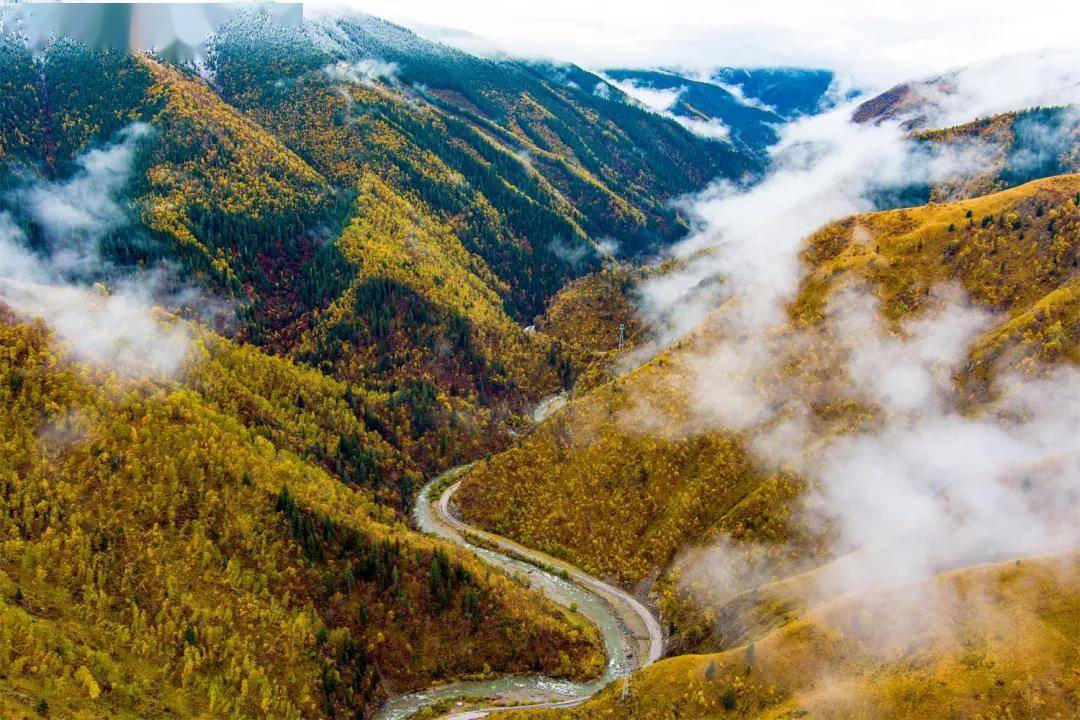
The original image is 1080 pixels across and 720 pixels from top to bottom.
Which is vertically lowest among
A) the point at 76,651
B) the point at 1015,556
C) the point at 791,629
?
the point at 76,651

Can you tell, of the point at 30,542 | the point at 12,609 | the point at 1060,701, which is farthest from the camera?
the point at 30,542

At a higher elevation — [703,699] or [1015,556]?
[1015,556]

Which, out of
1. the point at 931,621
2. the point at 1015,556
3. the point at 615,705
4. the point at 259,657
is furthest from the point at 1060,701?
the point at 259,657

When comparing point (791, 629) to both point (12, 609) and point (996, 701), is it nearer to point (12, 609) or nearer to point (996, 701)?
point (996, 701)

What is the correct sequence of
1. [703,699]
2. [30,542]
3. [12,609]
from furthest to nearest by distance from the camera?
[30,542] → [703,699] → [12,609]

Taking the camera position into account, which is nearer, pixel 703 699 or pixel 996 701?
pixel 996 701

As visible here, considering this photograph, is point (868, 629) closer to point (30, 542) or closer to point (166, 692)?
point (166, 692)

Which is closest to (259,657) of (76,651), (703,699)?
(76,651)
